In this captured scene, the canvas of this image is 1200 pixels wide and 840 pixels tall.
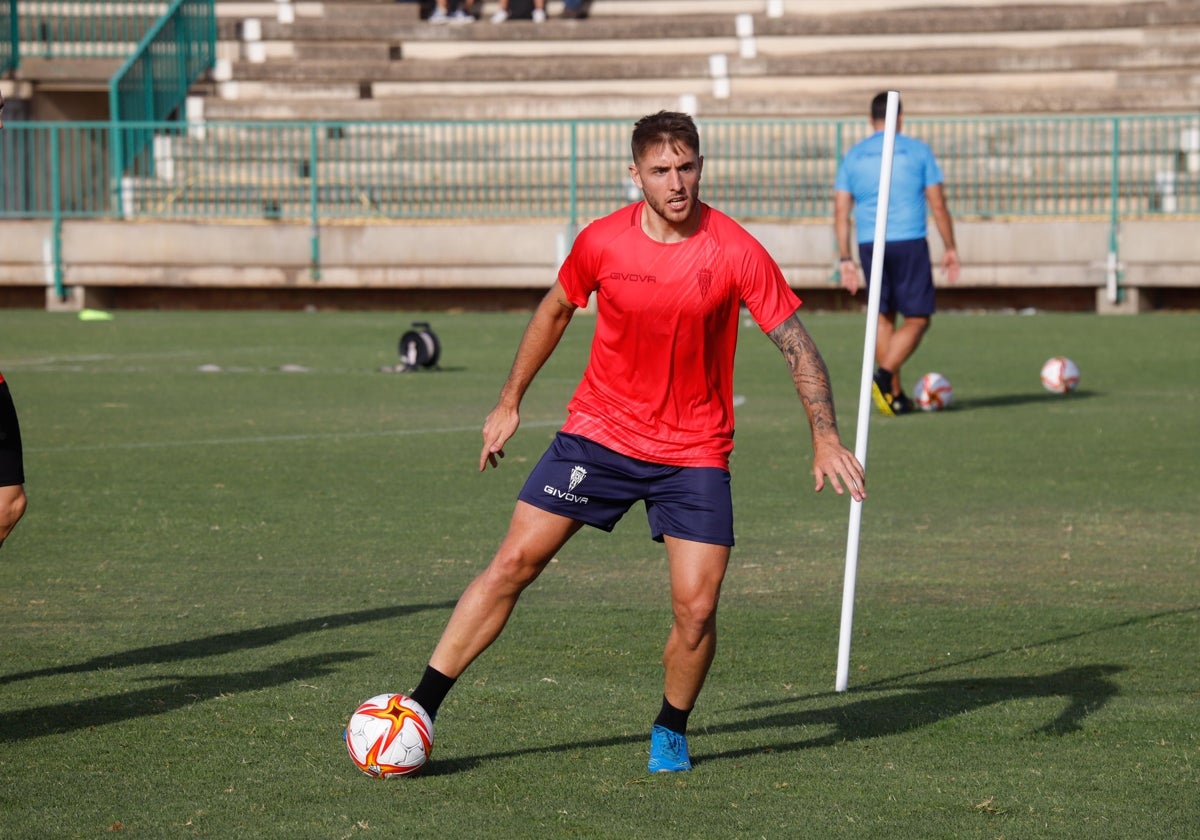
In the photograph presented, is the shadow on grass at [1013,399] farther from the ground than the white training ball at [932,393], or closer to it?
closer to it

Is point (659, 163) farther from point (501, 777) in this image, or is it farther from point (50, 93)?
point (50, 93)

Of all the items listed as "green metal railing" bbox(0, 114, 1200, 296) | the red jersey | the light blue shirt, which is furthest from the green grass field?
"green metal railing" bbox(0, 114, 1200, 296)

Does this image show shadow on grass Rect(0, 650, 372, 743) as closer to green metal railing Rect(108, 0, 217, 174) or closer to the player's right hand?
the player's right hand

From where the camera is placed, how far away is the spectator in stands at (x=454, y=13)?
107 ft

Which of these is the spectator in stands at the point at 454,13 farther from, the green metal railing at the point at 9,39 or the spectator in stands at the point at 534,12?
the green metal railing at the point at 9,39

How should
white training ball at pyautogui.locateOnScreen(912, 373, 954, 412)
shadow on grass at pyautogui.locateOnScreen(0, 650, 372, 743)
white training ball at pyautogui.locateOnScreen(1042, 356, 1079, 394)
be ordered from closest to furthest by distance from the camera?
shadow on grass at pyautogui.locateOnScreen(0, 650, 372, 743)
white training ball at pyautogui.locateOnScreen(912, 373, 954, 412)
white training ball at pyautogui.locateOnScreen(1042, 356, 1079, 394)

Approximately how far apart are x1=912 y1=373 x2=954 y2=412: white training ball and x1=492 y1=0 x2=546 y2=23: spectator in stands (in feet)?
63.2

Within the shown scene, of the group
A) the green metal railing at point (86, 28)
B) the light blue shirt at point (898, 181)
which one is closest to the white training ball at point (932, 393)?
the light blue shirt at point (898, 181)

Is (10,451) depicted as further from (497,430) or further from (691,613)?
(691,613)

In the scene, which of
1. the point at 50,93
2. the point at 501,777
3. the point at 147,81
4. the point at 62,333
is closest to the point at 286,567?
the point at 501,777

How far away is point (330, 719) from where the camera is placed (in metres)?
5.79

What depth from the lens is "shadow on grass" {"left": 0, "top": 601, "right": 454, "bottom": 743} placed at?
5.76 metres

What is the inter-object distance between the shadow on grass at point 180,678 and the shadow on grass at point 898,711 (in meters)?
1.18

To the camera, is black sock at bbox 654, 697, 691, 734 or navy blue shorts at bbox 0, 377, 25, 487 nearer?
black sock at bbox 654, 697, 691, 734
